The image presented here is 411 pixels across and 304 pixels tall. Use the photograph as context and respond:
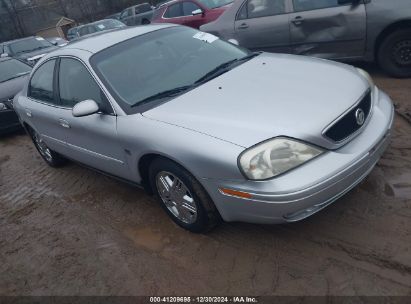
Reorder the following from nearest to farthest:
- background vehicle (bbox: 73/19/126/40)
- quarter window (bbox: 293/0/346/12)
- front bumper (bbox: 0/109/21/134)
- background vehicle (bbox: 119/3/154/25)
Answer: quarter window (bbox: 293/0/346/12)
front bumper (bbox: 0/109/21/134)
background vehicle (bbox: 73/19/126/40)
background vehicle (bbox: 119/3/154/25)

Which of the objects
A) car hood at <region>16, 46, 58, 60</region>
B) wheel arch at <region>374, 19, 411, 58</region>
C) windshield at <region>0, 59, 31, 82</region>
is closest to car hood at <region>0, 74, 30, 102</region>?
windshield at <region>0, 59, 31, 82</region>

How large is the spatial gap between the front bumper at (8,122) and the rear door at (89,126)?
12.9 feet

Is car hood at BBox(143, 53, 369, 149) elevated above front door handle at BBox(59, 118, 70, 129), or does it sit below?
above

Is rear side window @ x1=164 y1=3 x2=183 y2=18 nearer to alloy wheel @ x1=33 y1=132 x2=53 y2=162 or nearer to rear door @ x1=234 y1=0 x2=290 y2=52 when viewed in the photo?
rear door @ x1=234 y1=0 x2=290 y2=52

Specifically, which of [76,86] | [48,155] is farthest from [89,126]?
[48,155]

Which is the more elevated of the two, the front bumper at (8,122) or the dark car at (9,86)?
the dark car at (9,86)

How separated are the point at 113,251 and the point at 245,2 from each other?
4.64m

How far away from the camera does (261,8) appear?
621 cm

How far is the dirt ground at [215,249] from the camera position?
267cm

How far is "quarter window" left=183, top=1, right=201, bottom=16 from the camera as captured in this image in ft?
32.9

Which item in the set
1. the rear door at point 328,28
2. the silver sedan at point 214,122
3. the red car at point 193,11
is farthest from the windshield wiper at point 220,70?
the red car at point 193,11

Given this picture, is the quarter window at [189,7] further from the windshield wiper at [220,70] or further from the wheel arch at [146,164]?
the wheel arch at [146,164]

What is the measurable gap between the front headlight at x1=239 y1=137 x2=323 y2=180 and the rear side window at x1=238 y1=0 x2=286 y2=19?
399 cm

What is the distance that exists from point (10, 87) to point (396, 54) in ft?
22.8
